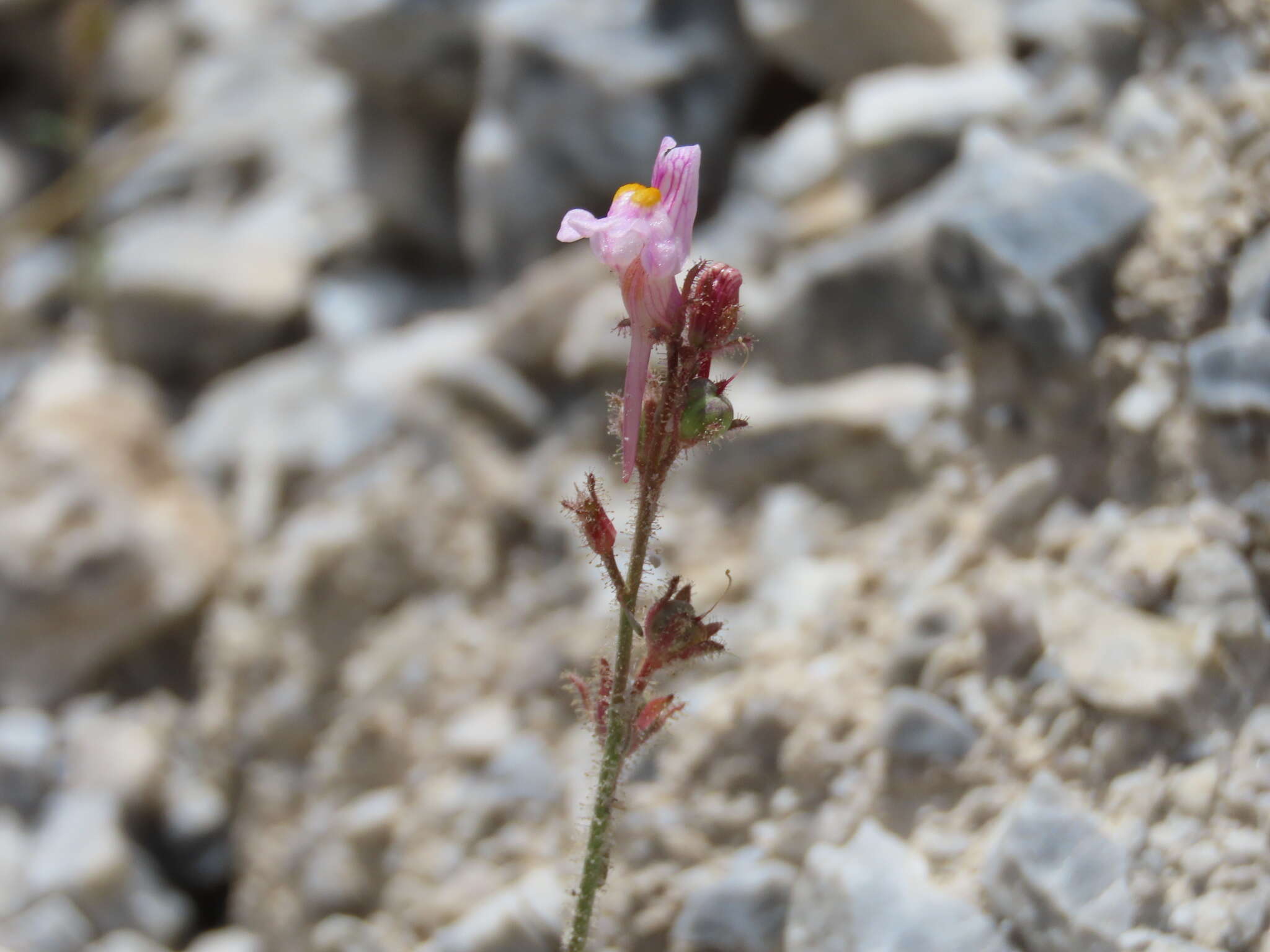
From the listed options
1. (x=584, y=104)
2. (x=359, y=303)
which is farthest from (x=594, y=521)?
(x=359, y=303)

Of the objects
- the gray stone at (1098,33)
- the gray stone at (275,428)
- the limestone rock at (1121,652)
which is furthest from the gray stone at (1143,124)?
the gray stone at (275,428)

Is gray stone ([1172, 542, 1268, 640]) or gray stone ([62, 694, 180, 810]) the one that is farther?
gray stone ([62, 694, 180, 810])

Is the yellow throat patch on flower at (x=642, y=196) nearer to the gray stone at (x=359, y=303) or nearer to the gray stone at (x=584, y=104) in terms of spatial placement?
the gray stone at (x=584, y=104)

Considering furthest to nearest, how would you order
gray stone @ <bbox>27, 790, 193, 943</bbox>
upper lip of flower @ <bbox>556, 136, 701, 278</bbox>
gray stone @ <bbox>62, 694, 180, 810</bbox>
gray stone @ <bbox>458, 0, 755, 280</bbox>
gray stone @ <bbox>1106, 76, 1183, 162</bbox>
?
gray stone @ <bbox>458, 0, 755, 280</bbox>, gray stone @ <bbox>62, 694, 180, 810</bbox>, gray stone @ <bbox>27, 790, 193, 943</bbox>, gray stone @ <bbox>1106, 76, 1183, 162</bbox>, upper lip of flower @ <bbox>556, 136, 701, 278</bbox>

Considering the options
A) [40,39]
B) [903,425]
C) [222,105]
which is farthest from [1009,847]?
[40,39]

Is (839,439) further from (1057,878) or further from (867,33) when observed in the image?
(867,33)

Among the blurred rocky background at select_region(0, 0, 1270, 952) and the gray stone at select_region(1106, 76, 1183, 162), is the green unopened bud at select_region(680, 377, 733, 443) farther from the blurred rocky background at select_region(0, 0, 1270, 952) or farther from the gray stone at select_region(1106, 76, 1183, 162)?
the gray stone at select_region(1106, 76, 1183, 162)

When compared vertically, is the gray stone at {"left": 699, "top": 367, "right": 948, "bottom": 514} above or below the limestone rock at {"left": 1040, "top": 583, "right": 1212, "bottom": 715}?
above

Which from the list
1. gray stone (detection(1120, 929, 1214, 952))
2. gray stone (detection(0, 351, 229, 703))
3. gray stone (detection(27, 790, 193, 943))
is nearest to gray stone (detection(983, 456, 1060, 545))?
gray stone (detection(1120, 929, 1214, 952))
